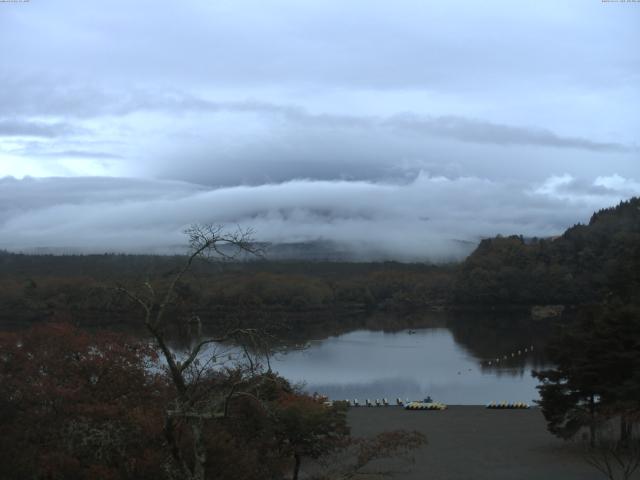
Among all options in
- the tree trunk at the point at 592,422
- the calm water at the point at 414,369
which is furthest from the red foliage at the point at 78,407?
the calm water at the point at 414,369

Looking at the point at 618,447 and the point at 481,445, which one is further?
the point at 481,445

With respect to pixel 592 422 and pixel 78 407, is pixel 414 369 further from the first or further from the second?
pixel 78 407

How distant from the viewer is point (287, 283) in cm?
8900

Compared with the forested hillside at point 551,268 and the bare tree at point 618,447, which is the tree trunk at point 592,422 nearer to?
the bare tree at point 618,447

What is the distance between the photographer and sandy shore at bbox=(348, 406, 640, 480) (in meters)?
16.7

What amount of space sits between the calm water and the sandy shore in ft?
→ 13.8

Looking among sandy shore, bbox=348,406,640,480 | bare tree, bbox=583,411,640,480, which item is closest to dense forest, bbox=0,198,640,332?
sandy shore, bbox=348,406,640,480

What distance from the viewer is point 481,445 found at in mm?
19906

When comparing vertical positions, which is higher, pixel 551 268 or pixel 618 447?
pixel 551 268

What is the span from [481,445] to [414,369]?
22.1 metres

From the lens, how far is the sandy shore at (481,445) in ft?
54.6

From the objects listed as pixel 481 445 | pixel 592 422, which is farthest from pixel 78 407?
pixel 481 445

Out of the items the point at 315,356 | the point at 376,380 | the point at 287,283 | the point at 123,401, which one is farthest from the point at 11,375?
the point at 287,283

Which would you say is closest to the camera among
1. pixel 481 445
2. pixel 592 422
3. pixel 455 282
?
pixel 592 422
